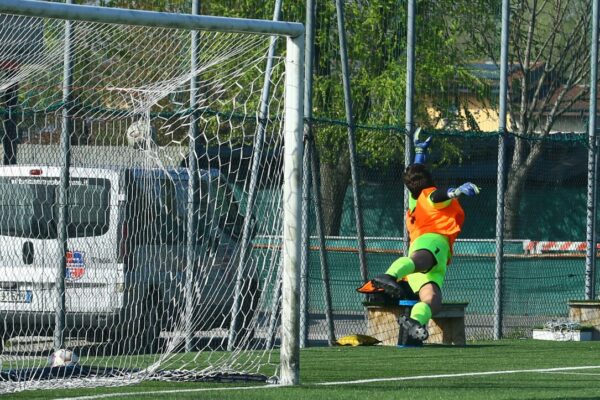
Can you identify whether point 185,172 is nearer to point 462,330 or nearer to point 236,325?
point 236,325

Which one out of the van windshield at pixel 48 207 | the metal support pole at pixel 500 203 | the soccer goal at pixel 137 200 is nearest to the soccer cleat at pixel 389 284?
the soccer goal at pixel 137 200

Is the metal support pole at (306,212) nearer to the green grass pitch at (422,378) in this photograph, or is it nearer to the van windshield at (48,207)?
the green grass pitch at (422,378)

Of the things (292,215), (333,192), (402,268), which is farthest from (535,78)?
(292,215)

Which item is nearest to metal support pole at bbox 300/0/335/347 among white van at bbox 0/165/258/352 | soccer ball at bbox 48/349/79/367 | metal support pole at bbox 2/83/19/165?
white van at bbox 0/165/258/352

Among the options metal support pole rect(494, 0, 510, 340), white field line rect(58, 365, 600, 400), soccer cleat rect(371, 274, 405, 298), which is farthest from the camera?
metal support pole rect(494, 0, 510, 340)

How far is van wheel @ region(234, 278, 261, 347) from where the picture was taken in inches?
428

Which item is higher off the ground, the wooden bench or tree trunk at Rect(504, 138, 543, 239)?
tree trunk at Rect(504, 138, 543, 239)

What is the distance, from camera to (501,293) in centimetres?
1512

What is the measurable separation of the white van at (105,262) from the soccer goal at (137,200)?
0.01 meters

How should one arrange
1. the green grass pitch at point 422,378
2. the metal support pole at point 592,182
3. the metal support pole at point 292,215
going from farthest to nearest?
1. the metal support pole at point 592,182
2. the metal support pole at point 292,215
3. the green grass pitch at point 422,378

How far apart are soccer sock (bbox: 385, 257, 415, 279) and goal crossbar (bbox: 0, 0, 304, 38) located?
2594 mm

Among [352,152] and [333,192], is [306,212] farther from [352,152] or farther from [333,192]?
[333,192]

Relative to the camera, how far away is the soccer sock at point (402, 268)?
10.3m

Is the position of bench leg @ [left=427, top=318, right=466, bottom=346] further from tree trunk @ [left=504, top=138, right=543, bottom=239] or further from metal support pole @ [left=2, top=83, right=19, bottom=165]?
metal support pole @ [left=2, top=83, right=19, bottom=165]
